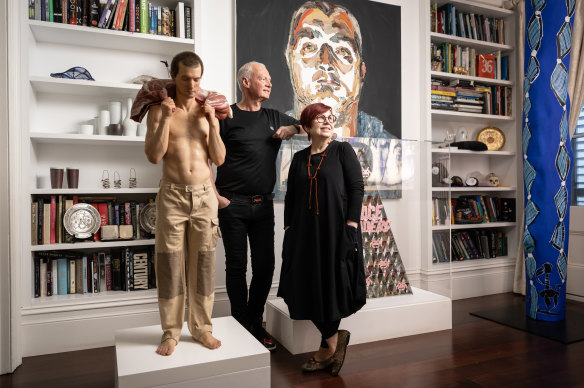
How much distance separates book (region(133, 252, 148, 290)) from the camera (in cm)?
295

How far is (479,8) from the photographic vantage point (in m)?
4.05

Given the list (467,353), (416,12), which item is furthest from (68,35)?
(467,353)

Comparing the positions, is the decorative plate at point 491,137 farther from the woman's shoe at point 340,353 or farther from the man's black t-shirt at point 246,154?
the woman's shoe at point 340,353

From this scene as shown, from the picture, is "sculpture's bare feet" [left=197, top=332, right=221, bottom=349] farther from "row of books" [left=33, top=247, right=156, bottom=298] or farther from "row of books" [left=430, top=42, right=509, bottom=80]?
"row of books" [left=430, top=42, right=509, bottom=80]

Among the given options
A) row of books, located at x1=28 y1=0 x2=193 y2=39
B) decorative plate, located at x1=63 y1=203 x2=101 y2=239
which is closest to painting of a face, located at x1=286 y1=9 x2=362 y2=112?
row of books, located at x1=28 y1=0 x2=193 y2=39

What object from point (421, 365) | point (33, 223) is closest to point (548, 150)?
point (421, 365)

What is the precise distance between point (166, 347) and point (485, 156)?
12.3 feet

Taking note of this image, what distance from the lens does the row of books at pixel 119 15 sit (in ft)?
8.86

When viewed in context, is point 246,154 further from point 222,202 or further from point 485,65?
point 485,65

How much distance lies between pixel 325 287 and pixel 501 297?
2.47 metres

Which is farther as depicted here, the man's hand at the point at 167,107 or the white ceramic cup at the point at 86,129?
the white ceramic cup at the point at 86,129

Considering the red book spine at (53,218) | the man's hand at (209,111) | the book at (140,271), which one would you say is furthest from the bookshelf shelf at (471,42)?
the red book spine at (53,218)

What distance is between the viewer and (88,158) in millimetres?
2984

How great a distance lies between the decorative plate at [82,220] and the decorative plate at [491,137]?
3551 millimetres
